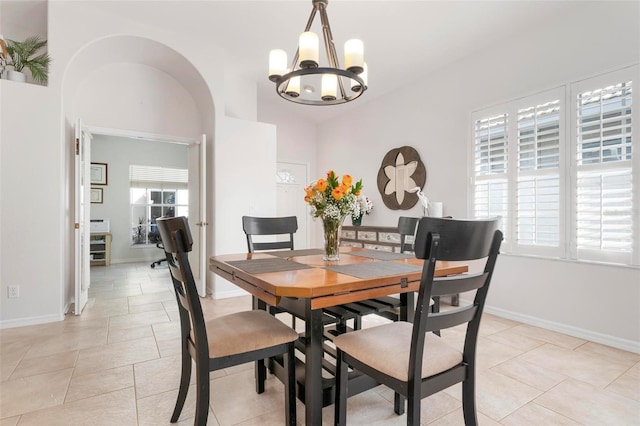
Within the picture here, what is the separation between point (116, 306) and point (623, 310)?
4.97 metres

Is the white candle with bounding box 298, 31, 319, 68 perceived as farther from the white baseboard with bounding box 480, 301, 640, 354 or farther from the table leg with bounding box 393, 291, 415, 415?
the white baseboard with bounding box 480, 301, 640, 354

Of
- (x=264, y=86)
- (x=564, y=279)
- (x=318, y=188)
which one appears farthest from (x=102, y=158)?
(x=564, y=279)

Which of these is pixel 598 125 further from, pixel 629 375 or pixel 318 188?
pixel 318 188

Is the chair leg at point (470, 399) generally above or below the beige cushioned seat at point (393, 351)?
below

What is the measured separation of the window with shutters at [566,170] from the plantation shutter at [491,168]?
1 centimetres

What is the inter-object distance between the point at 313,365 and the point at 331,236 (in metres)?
0.78

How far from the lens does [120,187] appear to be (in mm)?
7113

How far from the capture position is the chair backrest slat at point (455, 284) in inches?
46.8

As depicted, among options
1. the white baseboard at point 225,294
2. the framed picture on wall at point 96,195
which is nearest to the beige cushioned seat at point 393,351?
the white baseboard at point 225,294

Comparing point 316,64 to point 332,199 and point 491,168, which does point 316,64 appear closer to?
point 332,199

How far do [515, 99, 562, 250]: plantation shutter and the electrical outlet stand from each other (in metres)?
4.97

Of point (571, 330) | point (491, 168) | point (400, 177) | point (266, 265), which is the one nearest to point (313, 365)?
point (266, 265)

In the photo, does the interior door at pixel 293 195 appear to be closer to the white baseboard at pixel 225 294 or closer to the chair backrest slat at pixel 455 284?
the white baseboard at pixel 225 294

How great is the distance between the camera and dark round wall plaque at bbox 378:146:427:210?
4.33m
